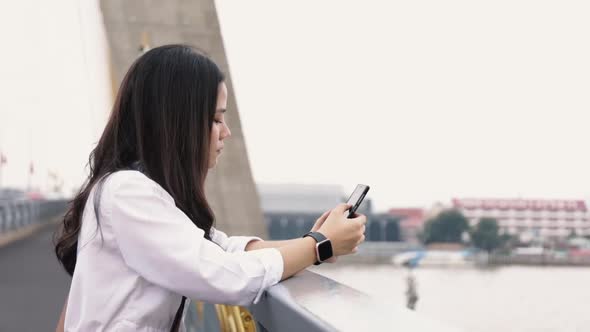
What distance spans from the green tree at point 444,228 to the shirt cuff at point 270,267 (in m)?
17.7

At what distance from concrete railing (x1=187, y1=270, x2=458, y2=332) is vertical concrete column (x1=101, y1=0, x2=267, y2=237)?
9.75 feet

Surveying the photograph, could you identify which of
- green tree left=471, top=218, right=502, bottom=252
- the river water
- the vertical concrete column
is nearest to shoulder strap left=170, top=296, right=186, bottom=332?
the vertical concrete column

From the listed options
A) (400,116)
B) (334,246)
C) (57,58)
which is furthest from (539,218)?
(334,246)

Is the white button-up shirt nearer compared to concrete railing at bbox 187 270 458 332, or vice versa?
concrete railing at bbox 187 270 458 332

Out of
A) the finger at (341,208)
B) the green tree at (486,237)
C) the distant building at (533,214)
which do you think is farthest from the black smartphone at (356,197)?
the green tree at (486,237)

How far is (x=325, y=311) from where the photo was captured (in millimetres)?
511

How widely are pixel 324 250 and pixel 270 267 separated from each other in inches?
2.9

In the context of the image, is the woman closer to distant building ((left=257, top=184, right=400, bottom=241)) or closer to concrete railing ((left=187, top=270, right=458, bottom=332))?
concrete railing ((left=187, top=270, right=458, bottom=332))

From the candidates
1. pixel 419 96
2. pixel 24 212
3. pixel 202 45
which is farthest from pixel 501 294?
pixel 202 45

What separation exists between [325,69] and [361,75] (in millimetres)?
1951

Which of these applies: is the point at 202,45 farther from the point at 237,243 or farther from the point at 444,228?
the point at 444,228

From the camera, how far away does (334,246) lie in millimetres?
728

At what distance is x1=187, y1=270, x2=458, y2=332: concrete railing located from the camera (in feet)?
1.53

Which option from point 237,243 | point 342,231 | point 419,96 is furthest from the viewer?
Answer: point 419,96
